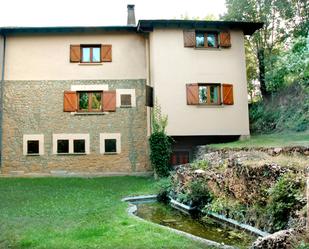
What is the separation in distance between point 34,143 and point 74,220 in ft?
37.5

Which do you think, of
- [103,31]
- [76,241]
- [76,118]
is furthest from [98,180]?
[76,241]

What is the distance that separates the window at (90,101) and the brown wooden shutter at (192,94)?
15.3 feet

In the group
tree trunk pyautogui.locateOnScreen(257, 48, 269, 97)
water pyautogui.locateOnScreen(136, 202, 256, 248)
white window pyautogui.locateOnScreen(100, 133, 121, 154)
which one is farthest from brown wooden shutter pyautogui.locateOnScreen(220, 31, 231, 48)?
water pyautogui.locateOnScreen(136, 202, 256, 248)

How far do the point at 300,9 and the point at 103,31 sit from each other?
11.3 meters

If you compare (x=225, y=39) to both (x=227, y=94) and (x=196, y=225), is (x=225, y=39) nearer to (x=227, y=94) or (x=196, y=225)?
(x=227, y=94)

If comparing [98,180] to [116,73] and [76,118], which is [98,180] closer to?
[76,118]

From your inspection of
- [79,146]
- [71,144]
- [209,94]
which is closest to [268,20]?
[209,94]

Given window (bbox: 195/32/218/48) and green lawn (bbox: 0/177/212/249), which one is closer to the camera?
green lawn (bbox: 0/177/212/249)

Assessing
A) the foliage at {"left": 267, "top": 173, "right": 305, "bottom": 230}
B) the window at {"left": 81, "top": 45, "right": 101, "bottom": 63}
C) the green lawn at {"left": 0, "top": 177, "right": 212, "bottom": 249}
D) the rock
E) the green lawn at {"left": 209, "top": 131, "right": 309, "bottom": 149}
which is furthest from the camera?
the window at {"left": 81, "top": 45, "right": 101, "bottom": 63}

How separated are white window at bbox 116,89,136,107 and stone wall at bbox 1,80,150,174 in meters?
0.28

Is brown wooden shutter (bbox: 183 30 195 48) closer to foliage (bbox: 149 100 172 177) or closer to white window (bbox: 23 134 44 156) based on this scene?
foliage (bbox: 149 100 172 177)

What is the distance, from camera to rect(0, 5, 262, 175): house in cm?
1798

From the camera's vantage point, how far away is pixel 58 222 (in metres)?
7.95

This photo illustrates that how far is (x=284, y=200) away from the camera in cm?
688
